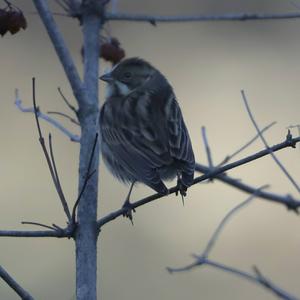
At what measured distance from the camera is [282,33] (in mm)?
13297

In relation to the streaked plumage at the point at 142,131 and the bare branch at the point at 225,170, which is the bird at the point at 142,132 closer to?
the streaked plumage at the point at 142,131

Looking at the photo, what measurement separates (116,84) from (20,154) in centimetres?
429

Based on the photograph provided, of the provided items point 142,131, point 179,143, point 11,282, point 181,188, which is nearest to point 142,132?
point 142,131

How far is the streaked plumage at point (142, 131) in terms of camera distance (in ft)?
20.8

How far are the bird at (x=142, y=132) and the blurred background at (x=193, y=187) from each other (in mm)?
3044

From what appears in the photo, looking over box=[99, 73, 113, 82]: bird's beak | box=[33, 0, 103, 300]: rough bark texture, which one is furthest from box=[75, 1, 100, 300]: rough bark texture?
box=[99, 73, 113, 82]: bird's beak

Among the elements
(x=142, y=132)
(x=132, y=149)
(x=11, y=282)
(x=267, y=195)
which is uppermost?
(x=142, y=132)

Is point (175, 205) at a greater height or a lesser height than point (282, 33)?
lesser

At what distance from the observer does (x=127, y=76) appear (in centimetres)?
733

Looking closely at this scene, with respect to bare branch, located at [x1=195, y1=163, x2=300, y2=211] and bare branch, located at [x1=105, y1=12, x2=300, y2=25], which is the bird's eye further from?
bare branch, located at [x1=105, y1=12, x2=300, y2=25]

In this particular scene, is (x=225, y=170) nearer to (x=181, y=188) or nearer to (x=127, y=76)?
(x=181, y=188)

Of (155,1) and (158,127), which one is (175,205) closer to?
(155,1)

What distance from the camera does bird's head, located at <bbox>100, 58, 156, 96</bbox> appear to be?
7246 mm

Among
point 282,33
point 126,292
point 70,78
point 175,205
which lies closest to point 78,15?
point 70,78
